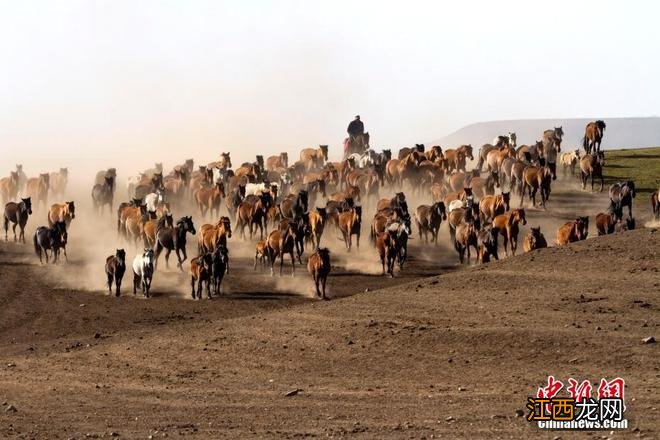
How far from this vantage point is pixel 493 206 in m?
48.7

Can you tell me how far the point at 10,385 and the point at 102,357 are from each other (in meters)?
3.19

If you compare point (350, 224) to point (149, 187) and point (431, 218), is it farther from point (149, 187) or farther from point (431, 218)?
point (149, 187)

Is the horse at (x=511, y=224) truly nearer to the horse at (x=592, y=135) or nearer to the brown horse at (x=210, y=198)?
the brown horse at (x=210, y=198)

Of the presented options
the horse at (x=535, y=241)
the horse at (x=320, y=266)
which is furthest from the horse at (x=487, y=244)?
the horse at (x=320, y=266)

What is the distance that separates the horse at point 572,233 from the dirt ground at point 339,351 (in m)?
2.44

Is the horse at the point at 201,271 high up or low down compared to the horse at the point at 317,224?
down

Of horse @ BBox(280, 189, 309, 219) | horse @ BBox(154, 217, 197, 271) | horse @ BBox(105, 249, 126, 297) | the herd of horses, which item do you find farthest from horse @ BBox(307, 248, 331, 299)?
horse @ BBox(280, 189, 309, 219)

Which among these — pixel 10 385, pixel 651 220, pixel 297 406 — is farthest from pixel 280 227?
pixel 297 406

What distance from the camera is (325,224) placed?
50.4 meters

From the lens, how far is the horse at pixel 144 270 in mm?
39156

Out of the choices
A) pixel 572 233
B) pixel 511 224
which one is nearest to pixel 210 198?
pixel 511 224

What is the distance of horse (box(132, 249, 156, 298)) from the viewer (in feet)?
128

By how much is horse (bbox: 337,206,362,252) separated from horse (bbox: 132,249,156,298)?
10348 millimetres

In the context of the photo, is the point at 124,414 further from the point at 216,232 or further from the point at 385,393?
the point at 216,232
